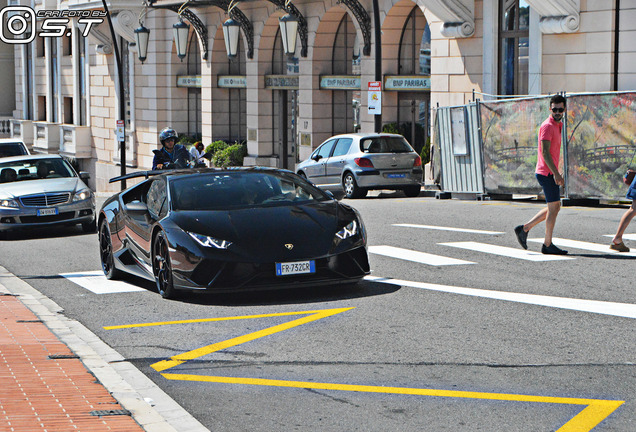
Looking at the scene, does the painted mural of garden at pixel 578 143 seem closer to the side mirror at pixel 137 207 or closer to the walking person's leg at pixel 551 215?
the walking person's leg at pixel 551 215

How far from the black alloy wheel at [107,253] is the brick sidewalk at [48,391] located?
3.32 meters

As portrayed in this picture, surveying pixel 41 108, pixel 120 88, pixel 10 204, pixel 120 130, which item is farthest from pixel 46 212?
pixel 41 108

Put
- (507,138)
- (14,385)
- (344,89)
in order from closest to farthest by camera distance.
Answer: (14,385) < (507,138) < (344,89)

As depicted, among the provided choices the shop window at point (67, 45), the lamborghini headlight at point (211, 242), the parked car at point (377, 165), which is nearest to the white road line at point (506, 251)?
the lamborghini headlight at point (211, 242)

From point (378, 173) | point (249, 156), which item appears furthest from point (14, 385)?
point (249, 156)

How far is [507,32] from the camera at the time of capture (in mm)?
26625

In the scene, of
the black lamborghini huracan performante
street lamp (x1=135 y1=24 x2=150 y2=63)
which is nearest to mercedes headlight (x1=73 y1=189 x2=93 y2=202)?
the black lamborghini huracan performante

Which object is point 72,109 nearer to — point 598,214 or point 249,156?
point 249,156

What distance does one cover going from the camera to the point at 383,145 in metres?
25.5

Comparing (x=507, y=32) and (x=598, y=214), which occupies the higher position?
(x=507, y=32)

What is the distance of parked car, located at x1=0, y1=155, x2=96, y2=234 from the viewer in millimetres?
18281

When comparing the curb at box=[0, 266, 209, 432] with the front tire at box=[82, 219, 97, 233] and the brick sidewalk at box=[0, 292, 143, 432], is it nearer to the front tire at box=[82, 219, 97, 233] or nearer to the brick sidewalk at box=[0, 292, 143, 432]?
the brick sidewalk at box=[0, 292, 143, 432]

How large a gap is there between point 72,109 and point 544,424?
173 feet

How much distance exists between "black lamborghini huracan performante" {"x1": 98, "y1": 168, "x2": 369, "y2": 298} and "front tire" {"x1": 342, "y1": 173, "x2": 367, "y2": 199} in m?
14.4
